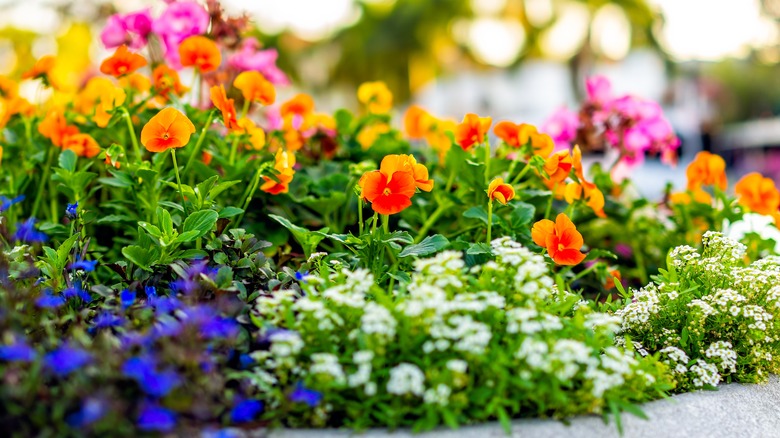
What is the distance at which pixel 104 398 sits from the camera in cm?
150

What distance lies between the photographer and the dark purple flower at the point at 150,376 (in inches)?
61.3

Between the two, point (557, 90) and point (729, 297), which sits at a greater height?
point (729, 297)

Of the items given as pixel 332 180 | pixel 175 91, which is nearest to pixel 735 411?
pixel 332 180

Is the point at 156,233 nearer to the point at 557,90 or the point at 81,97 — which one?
the point at 81,97

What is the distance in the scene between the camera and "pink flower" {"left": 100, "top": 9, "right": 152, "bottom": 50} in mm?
3344

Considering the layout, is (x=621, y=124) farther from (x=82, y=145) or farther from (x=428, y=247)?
(x=82, y=145)

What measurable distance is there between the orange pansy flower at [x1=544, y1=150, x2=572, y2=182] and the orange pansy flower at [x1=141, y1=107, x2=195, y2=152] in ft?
3.88

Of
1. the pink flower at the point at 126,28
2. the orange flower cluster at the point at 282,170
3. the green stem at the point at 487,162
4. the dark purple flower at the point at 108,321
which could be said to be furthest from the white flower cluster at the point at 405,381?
the pink flower at the point at 126,28

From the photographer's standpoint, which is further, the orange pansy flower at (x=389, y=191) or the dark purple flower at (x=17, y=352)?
the orange pansy flower at (x=389, y=191)

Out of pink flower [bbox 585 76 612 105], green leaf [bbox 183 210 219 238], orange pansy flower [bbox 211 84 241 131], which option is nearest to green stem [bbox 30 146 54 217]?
orange pansy flower [bbox 211 84 241 131]

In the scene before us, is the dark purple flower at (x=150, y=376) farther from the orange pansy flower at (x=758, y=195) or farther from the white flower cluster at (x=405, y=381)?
the orange pansy flower at (x=758, y=195)

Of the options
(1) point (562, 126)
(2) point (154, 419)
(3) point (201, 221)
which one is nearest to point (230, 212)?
(3) point (201, 221)

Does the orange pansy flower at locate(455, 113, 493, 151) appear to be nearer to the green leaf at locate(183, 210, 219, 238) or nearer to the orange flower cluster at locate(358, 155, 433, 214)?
the orange flower cluster at locate(358, 155, 433, 214)

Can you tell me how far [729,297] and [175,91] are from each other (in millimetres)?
2275
